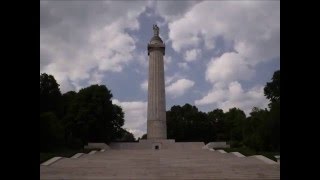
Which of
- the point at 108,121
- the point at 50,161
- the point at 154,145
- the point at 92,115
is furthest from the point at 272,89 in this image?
the point at 50,161

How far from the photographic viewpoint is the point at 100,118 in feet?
168

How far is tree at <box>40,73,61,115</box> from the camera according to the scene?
54406 mm

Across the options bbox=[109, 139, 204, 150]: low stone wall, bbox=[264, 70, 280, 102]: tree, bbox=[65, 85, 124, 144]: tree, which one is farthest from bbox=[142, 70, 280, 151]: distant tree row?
bbox=[65, 85, 124, 144]: tree

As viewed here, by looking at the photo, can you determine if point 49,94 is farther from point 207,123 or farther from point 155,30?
point 207,123

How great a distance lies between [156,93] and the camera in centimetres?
5112

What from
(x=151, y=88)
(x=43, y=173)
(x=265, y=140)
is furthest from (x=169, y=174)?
(x=151, y=88)

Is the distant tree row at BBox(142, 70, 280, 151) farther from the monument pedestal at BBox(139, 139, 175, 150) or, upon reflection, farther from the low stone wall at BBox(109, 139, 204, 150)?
the monument pedestal at BBox(139, 139, 175, 150)

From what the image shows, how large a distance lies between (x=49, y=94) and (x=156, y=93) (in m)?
14.6

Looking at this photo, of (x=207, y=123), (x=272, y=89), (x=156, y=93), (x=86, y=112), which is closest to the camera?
(x=86, y=112)

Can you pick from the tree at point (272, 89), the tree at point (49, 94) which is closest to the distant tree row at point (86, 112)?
the tree at point (49, 94)

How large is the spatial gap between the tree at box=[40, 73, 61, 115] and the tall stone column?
12.3m

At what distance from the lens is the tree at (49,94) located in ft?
178
